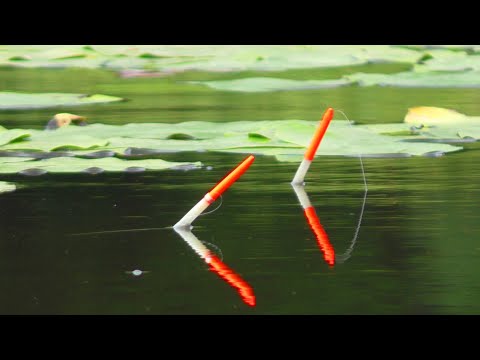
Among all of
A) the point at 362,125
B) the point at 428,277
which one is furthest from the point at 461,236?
the point at 362,125

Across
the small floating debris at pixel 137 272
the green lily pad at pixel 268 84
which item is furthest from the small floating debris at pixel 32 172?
the green lily pad at pixel 268 84

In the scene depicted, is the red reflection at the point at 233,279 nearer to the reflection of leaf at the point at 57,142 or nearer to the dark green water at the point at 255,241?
the dark green water at the point at 255,241

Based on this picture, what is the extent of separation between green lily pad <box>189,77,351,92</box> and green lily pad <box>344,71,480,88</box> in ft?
0.59

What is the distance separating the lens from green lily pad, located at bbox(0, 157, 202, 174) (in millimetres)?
6738

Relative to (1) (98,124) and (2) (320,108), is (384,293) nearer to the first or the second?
(1) (98,124)

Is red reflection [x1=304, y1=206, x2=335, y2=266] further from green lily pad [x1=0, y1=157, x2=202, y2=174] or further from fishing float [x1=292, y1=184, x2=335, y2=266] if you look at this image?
green lily pad [x1=0, y1=157, x2=202, y2=174]

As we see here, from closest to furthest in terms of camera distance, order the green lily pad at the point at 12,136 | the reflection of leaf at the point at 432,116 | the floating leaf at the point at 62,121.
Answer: the green lily pad at the point at 12,136 → the floating leaf at the point at 62,121 → the reflection of leaf at the point at 432,116

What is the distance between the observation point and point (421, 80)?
11.9 m

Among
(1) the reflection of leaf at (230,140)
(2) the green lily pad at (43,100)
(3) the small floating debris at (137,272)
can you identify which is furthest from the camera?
(2) the green lily pad at (43,100)

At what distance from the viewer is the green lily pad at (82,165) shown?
6.74m

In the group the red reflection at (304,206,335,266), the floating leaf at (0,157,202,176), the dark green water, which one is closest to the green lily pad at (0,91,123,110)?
the dark green water

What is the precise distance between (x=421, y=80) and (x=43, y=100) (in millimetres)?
3240

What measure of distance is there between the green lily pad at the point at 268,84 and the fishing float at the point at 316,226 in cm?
542

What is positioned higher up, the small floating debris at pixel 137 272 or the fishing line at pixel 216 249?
the small floating debris at pixel 137 272
